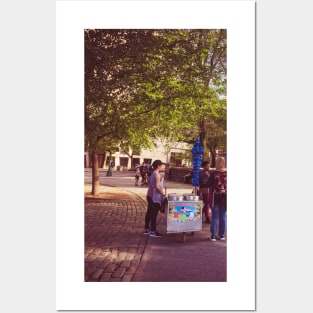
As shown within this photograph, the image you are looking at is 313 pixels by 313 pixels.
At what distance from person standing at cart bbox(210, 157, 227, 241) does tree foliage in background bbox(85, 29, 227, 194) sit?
0.67m

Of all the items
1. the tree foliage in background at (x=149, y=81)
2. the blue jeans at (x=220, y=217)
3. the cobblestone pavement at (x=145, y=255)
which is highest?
the tree foliage in background at (x=149, y=81)

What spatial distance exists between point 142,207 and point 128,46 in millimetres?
5768

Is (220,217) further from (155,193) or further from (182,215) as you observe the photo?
(155,193)

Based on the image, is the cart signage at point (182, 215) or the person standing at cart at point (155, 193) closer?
the cart signage at point (182, 215)

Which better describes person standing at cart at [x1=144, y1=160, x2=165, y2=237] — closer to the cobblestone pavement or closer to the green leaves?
the cobblestone pavement

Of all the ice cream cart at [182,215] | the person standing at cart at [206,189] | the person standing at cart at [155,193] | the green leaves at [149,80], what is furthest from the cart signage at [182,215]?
the green leaves at [149,80]

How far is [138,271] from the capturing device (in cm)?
603

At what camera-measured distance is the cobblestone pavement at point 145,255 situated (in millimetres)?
5930

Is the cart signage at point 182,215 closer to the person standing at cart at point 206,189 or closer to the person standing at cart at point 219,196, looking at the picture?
the person standing at cart at point 219,196

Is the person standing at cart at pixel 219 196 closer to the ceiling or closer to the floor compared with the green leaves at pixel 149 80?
closer to the floor

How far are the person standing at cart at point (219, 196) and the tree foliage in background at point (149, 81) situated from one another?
26.3 inches
